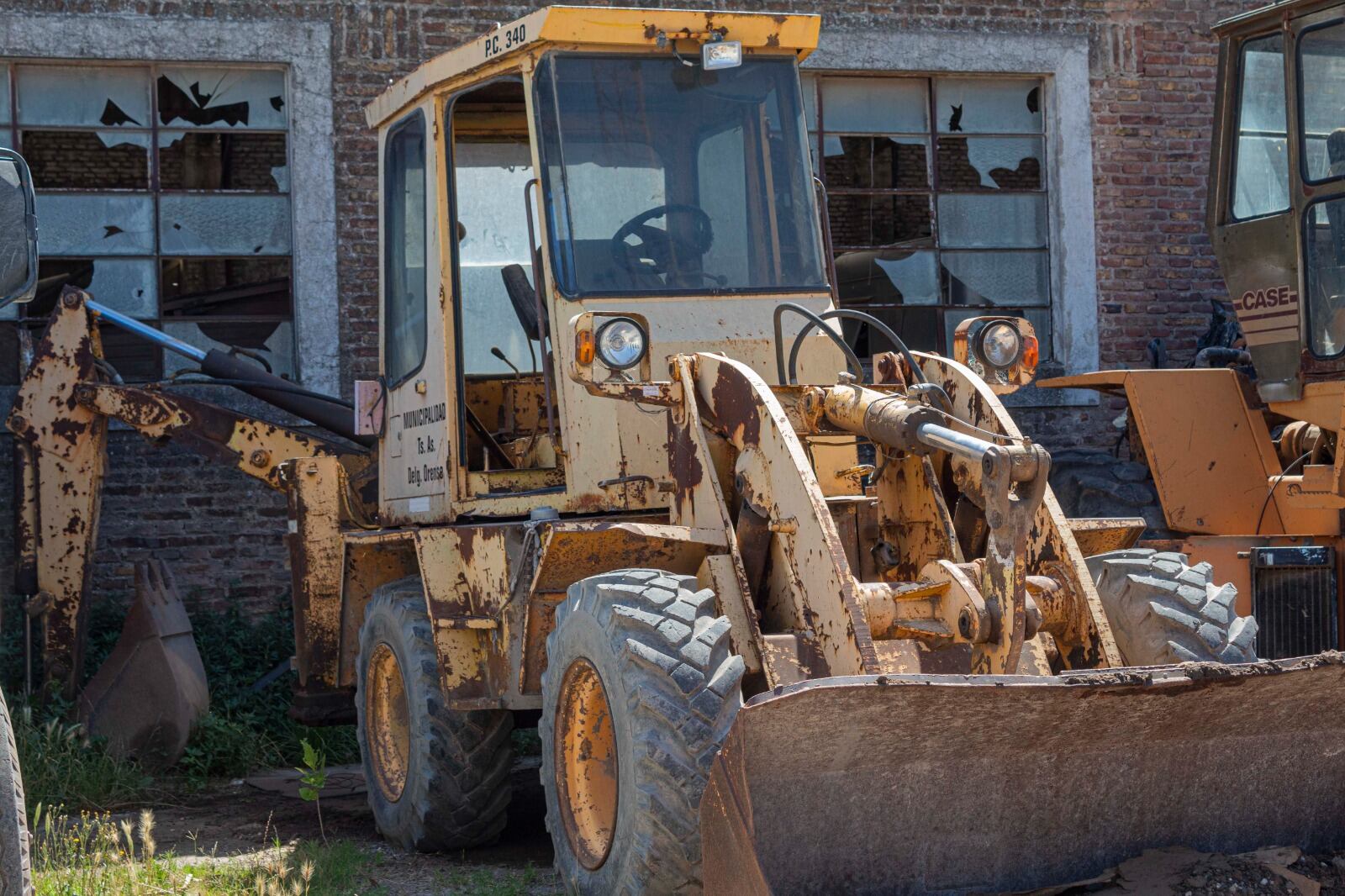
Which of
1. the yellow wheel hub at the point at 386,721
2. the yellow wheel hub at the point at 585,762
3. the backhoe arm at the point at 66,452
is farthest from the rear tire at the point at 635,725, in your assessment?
the backhoe arm at the point at 66,452

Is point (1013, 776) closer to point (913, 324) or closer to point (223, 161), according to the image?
point (913, 324)

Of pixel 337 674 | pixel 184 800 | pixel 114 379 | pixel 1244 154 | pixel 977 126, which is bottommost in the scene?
pixel 184 800

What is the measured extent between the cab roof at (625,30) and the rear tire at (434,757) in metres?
2.11

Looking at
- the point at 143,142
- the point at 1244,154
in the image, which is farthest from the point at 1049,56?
the point at 143,142

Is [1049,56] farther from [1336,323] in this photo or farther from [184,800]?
[184,800]

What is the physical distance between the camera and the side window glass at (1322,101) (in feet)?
26.9

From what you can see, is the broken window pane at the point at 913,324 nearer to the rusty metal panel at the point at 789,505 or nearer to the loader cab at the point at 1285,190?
the loader cab at the point at 1285,190

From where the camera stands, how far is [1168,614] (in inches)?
197

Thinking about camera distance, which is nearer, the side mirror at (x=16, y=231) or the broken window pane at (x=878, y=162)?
the side mirror at (x=16, y=231)

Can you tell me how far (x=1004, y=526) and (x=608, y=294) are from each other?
1.97m

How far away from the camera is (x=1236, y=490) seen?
8383 millimetres

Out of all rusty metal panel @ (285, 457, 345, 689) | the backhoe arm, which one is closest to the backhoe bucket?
the backhoe arm

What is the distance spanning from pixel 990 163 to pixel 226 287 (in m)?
5.07

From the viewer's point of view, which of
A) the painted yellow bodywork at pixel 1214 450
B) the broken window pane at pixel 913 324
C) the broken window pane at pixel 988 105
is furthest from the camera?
the broken window pane at pixel 988 105
